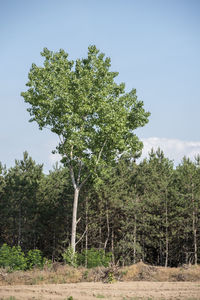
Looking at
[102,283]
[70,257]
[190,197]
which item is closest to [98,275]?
[102,283]

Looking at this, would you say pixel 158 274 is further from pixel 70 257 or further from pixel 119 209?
pixel 119 209

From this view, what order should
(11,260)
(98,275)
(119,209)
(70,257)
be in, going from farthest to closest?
1. (119,209)
2. (70,257)
3. (11,260)
4. (98,275)

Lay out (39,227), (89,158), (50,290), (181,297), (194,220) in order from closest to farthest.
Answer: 1. (181,297)
2. (50,290)
3. (89,158)
4. (194,220)
5. (39,227)

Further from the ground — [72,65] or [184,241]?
[72,65]

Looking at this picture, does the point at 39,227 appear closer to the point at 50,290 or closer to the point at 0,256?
the point at 0,256

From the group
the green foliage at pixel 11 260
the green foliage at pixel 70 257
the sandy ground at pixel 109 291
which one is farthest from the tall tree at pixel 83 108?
the sandy ground at pixel 109 291

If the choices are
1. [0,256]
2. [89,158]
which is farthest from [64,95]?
[0,256]

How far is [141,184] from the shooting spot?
35844 mm

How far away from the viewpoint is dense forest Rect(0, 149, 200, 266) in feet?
104

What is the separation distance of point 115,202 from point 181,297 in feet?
67.7

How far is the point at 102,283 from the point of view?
674 inches

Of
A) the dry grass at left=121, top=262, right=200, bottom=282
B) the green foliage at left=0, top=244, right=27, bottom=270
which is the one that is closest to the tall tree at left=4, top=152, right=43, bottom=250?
the green foliage at left=0, top=244, right=27, bottom=270

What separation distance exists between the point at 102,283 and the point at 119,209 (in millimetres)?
17967

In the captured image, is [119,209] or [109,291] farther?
[119,209]
